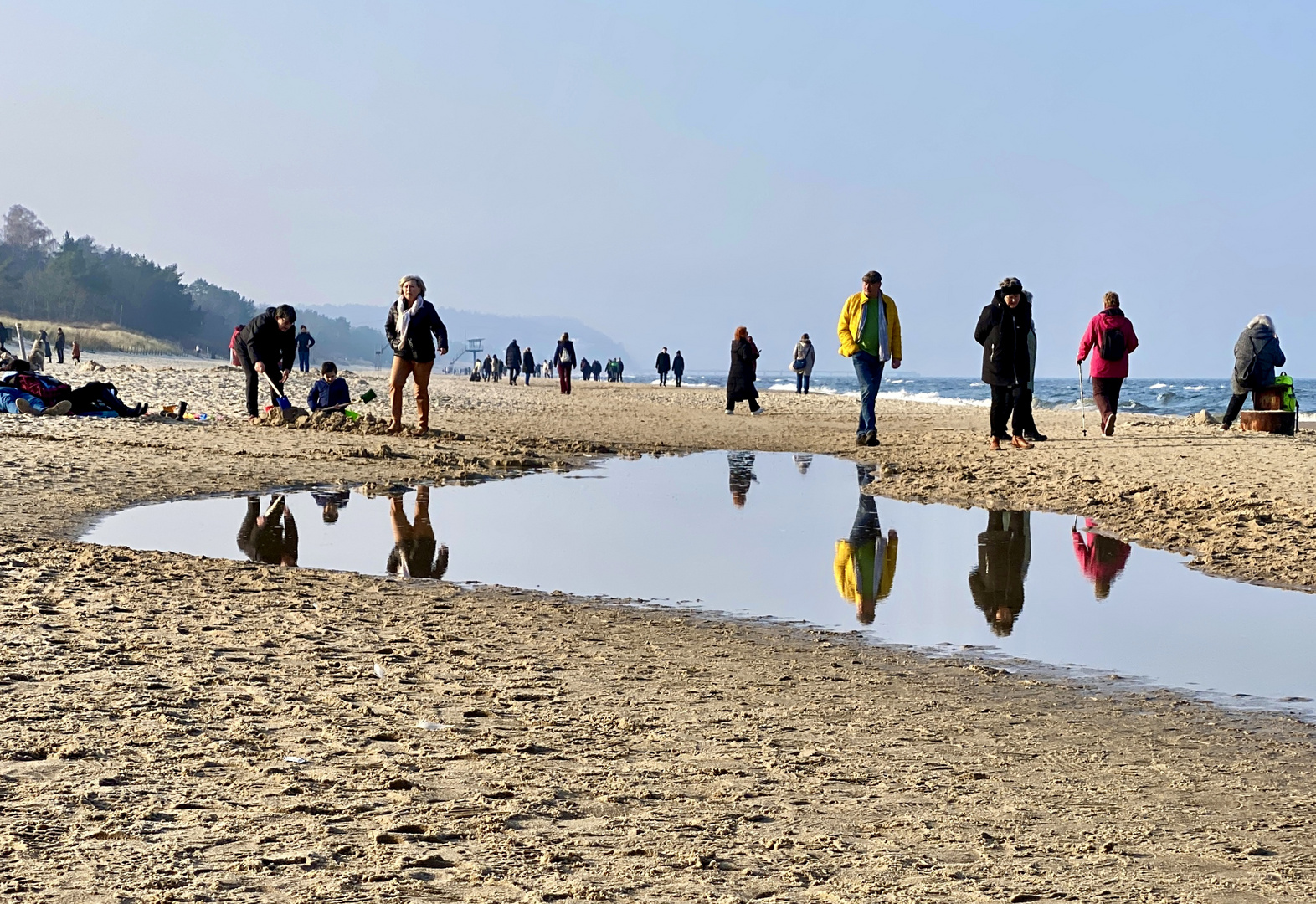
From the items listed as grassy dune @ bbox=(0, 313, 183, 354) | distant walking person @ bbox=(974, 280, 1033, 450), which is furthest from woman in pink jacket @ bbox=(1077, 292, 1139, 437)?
grassy dune @ bbox=(0, 313, 183, 354)

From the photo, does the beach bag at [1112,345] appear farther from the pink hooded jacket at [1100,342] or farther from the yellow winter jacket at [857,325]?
the yellow winter jacket at [857,325]

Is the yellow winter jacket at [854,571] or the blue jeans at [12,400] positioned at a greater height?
the blue jeans at [12,400]

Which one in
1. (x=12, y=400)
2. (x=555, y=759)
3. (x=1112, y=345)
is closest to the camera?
(x=555, y=759)

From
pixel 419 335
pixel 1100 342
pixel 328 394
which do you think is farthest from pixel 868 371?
pixel 328 394

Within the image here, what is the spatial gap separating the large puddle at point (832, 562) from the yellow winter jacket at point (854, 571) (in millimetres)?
20

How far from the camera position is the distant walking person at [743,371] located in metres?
25.1

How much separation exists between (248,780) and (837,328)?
40.6ft

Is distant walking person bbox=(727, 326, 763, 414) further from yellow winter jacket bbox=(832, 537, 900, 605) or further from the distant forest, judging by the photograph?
the distant forest

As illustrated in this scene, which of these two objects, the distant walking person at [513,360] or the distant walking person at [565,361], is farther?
the distant walking person at [513,360]

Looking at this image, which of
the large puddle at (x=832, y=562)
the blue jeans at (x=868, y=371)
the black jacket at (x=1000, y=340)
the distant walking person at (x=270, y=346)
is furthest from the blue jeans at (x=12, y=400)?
the black jacket at (x=1000, y=340)

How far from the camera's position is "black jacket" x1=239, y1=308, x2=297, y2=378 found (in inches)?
641

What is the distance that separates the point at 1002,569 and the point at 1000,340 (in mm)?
6936

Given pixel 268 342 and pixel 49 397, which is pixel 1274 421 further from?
pixel 49 397

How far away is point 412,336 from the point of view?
1512 cm
